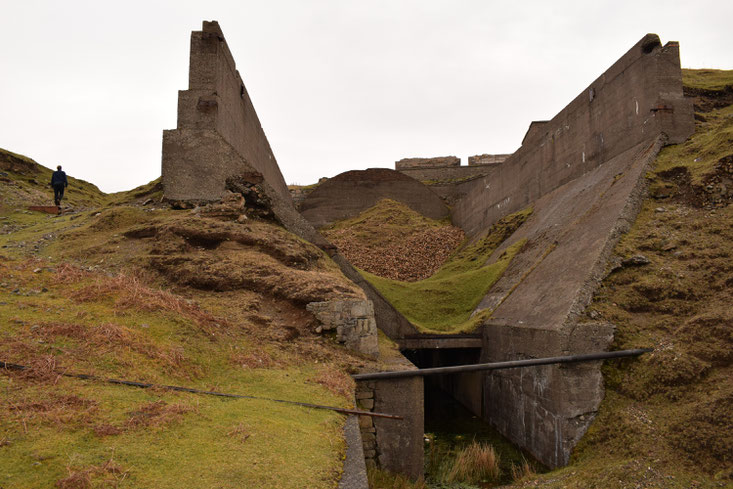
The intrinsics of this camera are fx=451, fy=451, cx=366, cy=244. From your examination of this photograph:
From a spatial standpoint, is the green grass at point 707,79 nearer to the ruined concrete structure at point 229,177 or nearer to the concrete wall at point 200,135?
the ruined concrete structure at point 229,177

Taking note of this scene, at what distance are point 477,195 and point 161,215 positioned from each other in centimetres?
1568

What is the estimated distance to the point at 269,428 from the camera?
4.10m

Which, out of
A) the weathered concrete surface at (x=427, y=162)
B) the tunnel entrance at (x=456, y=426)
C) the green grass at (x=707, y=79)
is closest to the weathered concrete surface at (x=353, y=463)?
the tunnel entrance at (x=456, y=426)

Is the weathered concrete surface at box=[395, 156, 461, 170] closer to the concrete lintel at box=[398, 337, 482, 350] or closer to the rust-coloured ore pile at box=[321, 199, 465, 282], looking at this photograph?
the rust-coloured ore pile at box=[321, 199, 465, 282]

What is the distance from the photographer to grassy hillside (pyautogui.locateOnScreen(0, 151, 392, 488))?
3168 millimetres

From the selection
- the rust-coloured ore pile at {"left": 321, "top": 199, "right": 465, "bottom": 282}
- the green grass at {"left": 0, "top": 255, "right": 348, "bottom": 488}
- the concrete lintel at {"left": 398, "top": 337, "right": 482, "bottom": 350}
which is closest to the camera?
the green grass at {"left": 0, "top": 255, "right": 348, "bottom": 488}

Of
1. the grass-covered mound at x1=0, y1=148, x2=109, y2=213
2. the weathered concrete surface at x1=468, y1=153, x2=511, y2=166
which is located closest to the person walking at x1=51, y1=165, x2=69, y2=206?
the grass-covered mound at x1=0, y1=148, x2=109, y2=213

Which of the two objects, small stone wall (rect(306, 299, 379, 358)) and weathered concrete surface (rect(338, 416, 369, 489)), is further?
small stone wall (rect(306, 299, 379, 358))

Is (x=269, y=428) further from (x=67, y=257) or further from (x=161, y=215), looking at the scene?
(x=161, y=215)

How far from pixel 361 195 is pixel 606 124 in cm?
1557

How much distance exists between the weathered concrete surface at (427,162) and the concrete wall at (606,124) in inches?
574

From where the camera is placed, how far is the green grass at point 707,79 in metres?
12.1

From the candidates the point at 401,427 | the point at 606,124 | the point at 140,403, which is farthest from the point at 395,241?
the point at 140,403

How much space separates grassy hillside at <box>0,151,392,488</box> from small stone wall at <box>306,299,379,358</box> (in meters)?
0.21
